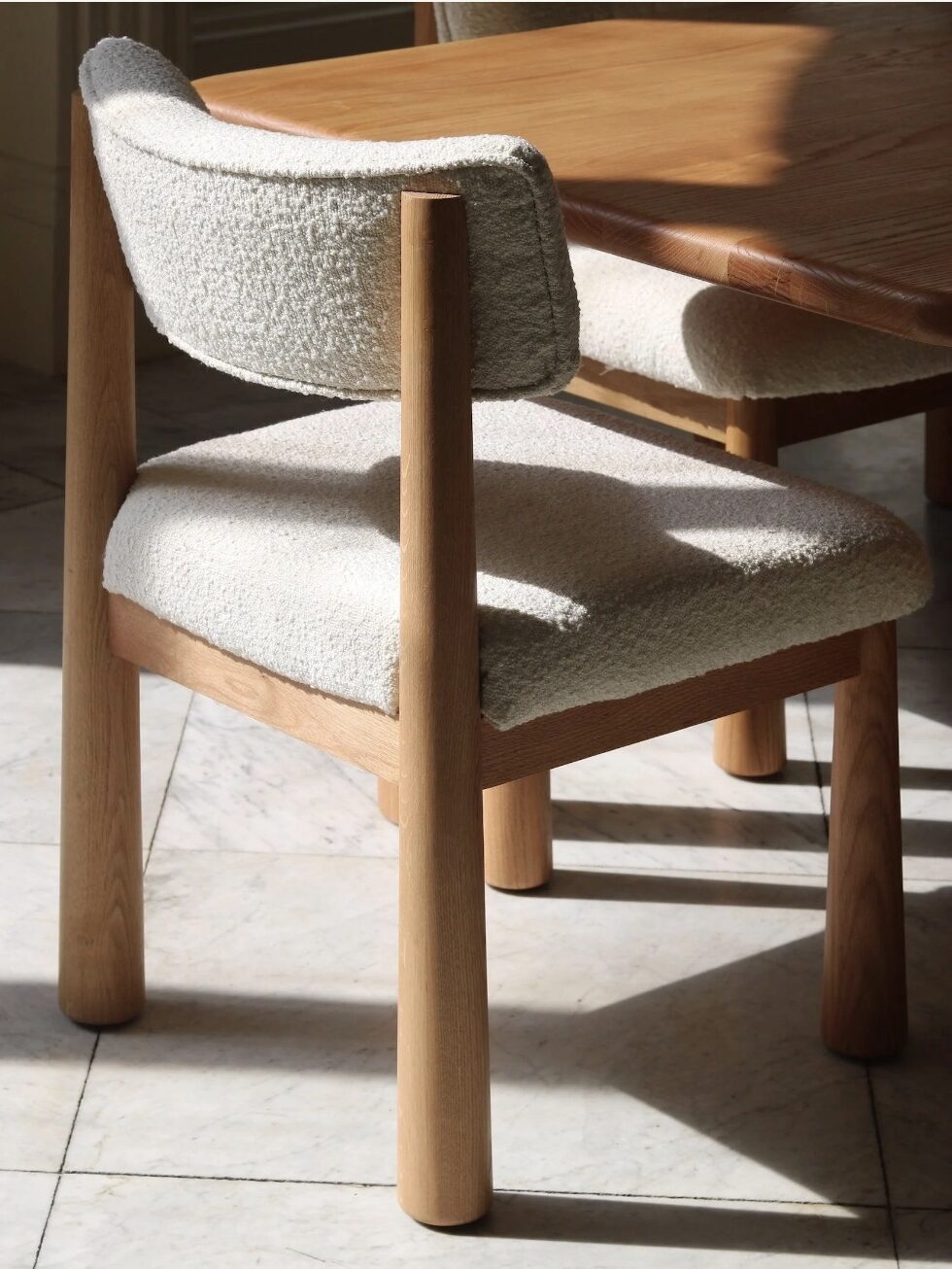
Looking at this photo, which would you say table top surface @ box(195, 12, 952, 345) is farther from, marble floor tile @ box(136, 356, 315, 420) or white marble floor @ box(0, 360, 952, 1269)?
marble floor tile @ box(136, 356, 315, 420)

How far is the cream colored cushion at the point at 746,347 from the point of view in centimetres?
169

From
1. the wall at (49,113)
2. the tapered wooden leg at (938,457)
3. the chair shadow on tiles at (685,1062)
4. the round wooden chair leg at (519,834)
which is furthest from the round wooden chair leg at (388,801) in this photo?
the wall at (49,113)

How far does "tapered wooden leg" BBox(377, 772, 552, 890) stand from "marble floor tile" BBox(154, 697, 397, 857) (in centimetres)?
12

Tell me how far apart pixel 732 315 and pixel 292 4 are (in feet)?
6.76

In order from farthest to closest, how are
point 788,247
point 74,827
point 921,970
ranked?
point 921,970 → point 74,827 → point 788,247

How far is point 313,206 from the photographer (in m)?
1.01

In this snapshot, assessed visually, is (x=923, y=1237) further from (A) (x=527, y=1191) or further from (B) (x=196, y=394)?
(B) (x=196, y=394)

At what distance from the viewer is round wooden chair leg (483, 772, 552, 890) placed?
165cm

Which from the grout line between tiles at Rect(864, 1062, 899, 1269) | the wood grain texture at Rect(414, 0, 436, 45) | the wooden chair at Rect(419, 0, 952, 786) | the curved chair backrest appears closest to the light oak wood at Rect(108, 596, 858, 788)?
the curved chair backrest

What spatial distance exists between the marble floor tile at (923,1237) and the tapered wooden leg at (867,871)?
182 mm

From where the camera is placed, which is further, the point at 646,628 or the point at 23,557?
the point at 23,557

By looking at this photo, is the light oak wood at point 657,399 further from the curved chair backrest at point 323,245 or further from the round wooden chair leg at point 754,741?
the curved chair backrest at point 323,245

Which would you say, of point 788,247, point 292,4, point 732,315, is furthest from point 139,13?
point 788,247

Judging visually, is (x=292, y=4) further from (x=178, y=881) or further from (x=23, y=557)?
(x=178, y=881)
